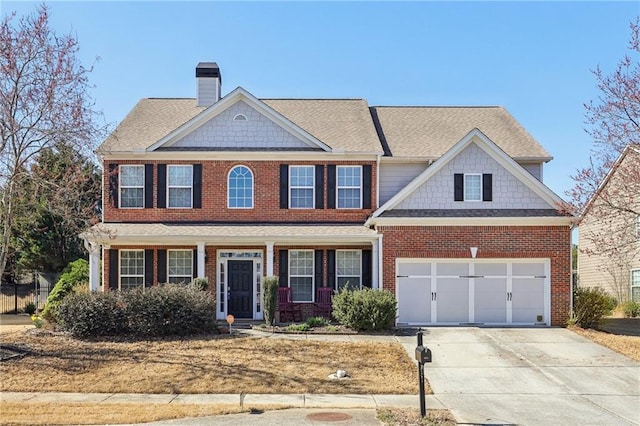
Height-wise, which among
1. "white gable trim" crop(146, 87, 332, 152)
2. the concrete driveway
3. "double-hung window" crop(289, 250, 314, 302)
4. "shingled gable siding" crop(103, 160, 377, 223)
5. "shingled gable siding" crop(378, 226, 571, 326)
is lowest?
the concrete driveway

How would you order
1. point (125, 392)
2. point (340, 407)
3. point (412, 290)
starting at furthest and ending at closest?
point (412, 290) < point (125, 392) < point (340, 407)

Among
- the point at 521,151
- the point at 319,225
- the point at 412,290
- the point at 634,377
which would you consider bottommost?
the point at 634,377

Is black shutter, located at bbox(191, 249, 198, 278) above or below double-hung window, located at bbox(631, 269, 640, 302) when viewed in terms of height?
above

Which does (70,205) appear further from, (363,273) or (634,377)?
(634,377)

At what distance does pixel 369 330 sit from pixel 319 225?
15.2 feet

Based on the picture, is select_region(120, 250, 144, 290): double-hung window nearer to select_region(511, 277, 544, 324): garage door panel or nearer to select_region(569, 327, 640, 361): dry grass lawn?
select_region(511, 277, 544, 324): garage door panel

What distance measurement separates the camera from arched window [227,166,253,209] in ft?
71.2

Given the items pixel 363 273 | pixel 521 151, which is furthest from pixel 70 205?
pixel 521 151

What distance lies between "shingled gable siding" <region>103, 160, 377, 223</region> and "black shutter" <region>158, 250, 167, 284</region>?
1147 millimetres

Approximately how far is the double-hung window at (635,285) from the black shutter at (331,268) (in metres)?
13.7

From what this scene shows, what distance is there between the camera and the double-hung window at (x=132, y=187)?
71.2 ft

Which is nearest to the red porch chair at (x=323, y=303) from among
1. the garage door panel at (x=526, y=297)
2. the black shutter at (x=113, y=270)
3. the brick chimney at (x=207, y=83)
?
the garage door panel at (x=526, y=297)

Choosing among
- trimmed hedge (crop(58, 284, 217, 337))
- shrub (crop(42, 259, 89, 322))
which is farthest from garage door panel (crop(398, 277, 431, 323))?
shrub (crop(42, 259, 89, 322))

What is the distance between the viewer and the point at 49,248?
34375 mm
